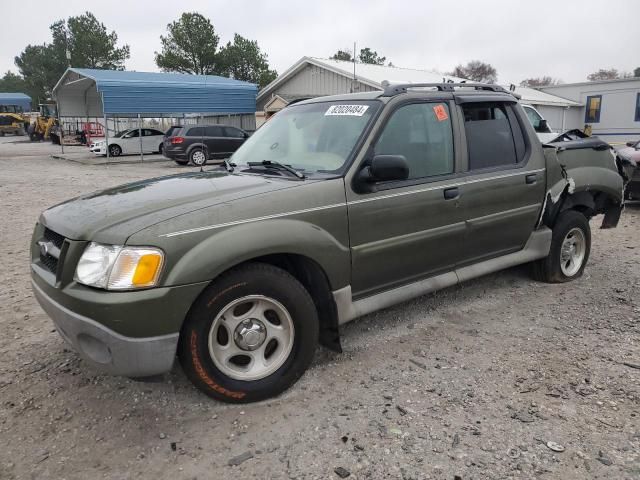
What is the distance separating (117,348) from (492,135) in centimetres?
329

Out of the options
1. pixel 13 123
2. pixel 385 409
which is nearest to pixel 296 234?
pixel 385 409

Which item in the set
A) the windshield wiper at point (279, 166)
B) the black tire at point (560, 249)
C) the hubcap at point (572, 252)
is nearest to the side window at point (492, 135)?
the black tire at point (560, 249)

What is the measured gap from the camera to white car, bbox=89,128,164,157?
24.8 m

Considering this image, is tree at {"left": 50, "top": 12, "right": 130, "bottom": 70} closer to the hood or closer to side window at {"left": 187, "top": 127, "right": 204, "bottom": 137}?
side window at {"left": 187, "top": 127, "right": 204, "bottom": 137}

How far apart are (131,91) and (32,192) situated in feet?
36.3

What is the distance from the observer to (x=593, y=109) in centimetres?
2147

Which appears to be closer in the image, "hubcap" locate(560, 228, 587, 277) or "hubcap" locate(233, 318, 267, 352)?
"hubcap" locate(233, 318, 267, 352)

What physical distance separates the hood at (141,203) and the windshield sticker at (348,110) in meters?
0.80

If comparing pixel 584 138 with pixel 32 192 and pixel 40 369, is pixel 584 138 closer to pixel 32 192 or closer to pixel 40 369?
pixel 40 369

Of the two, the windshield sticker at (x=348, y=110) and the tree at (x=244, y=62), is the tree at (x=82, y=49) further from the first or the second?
the windshield sticker at (x=348, y=110)

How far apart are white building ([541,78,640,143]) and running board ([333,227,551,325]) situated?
1816 cm

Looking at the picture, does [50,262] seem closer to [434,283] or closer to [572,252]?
[434,283]

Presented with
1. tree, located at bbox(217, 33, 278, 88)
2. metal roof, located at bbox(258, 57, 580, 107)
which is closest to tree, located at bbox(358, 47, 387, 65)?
tree, located at bbox(217, 33, 278, 88)

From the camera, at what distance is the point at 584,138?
528 cm
